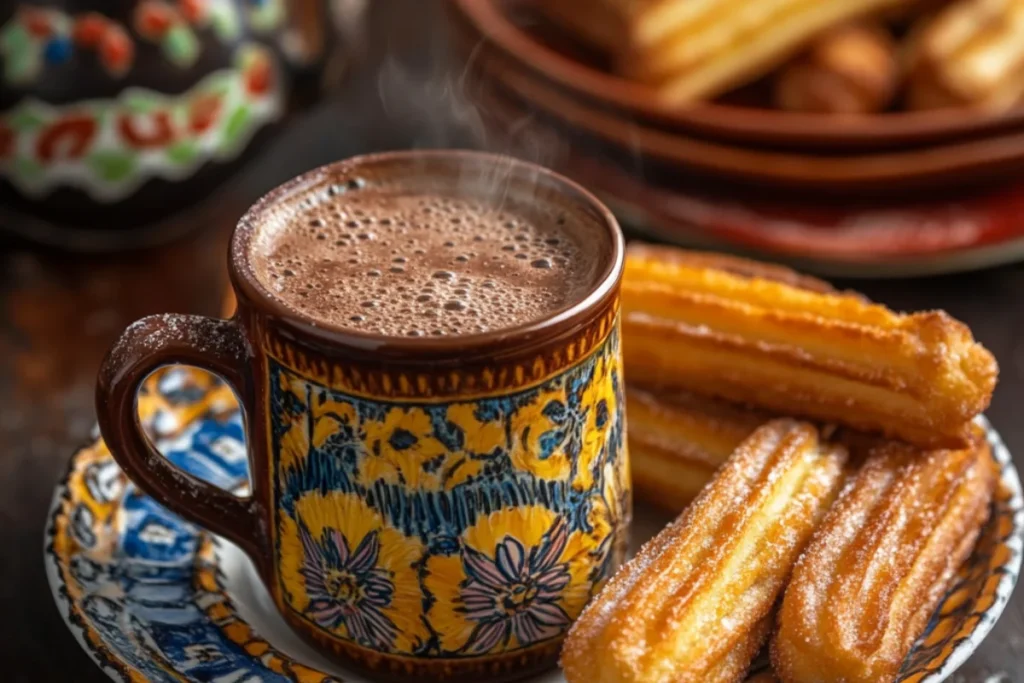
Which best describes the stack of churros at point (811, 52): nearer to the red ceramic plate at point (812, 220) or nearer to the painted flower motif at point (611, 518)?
the red ceramic plate at point (812, 220)

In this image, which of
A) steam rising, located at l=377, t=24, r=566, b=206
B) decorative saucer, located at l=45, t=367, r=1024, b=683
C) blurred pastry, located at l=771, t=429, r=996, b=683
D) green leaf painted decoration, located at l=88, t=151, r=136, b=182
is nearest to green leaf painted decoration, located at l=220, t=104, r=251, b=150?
green leaf painted decoration, located at l=88, t=151, r=136, b=182

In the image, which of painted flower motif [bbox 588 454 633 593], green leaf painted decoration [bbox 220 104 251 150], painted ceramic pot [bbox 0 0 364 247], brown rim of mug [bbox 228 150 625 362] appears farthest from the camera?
green leaf painted decoration [bbox 220 104 251 150]

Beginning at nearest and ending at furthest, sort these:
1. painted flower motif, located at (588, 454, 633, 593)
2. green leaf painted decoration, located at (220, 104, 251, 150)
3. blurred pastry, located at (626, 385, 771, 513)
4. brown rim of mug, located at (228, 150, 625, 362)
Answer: brown rim of mug, located at (228, 150, 625, 362)
painted flower motif, located at (588, 454, 633, 593)
blurred pastry, located at (626, 385, 771, 513)
green leaf painted decoration, located at (220, 104, 251, 150)

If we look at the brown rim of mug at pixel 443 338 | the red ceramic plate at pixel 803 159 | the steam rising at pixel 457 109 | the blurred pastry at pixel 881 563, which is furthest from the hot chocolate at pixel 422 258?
the red ceramic plate at pixel 803 159

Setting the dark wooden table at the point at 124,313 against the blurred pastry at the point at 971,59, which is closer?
the dark wooden table at the point at 124,313

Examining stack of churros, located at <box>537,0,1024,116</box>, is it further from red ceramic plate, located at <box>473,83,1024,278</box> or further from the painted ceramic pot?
the painted ceramic pot

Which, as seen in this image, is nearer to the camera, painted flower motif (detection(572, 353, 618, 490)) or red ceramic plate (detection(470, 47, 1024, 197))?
painted flower motif (detection(572, 353, 618, 490))
